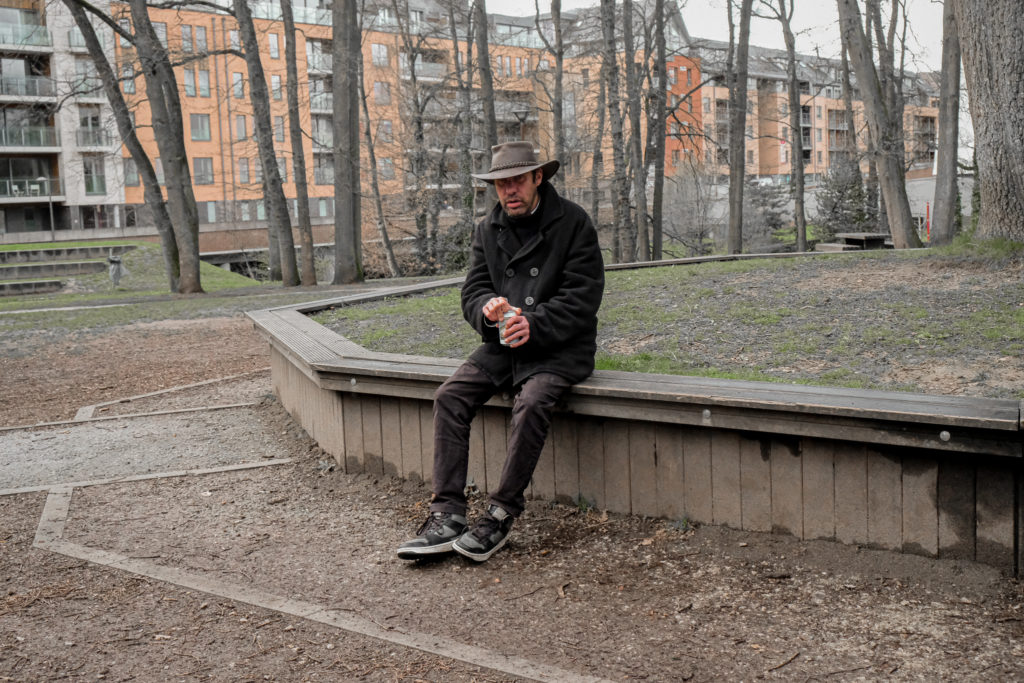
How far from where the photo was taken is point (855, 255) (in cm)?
1089

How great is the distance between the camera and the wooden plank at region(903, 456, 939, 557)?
3.93 m

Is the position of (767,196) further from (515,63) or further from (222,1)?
(222,1)

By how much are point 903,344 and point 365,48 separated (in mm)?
55528

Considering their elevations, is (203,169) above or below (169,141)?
above

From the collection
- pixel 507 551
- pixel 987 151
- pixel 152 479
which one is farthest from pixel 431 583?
pixel 987 151

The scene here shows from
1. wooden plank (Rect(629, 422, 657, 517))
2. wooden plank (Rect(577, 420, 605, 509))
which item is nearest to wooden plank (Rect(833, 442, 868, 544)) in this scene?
wooden plank (Rect(629, 422, 657, 517))

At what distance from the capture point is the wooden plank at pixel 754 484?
14.2ft

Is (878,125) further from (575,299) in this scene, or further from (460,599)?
(460,599)

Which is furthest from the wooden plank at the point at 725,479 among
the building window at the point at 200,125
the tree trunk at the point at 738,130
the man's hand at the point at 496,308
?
the building window at the point at 200,125

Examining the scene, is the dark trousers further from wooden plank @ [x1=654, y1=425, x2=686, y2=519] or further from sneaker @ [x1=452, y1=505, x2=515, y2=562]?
wooden plank @ [x1=654, y1=425, x2=686, y2=519]

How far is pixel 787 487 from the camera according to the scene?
4.29m

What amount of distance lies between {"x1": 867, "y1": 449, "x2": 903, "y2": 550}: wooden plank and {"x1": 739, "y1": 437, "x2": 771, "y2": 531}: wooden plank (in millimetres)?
427

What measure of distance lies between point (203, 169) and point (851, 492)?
189ft

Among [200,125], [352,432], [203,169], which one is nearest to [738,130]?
[352,432]
